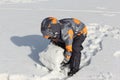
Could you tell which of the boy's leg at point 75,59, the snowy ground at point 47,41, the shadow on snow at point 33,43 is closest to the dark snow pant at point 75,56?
the boy's leg at point 75,59

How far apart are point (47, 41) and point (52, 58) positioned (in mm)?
1359

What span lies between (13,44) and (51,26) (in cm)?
169

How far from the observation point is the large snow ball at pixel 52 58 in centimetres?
547

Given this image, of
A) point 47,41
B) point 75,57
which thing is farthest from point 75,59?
point 47,41

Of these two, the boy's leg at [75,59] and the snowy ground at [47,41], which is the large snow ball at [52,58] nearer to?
the snowy ground at [47,41]

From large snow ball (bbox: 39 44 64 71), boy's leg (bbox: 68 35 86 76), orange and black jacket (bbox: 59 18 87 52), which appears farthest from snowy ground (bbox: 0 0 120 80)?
orange and black jacket (bbox: 59 18 87 52)

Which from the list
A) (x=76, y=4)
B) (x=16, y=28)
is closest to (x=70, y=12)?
(x=76, y=4)

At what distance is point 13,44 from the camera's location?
6852 millimetres

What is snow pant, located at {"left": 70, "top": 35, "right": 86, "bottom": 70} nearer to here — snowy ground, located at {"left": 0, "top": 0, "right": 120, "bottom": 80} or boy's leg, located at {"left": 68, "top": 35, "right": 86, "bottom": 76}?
boy's leg, located at {"left": 68, "top": 35, "right": 86, "bottom": 76}

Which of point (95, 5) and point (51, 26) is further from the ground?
point (51, 26)

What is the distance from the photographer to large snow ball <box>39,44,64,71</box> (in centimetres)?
547

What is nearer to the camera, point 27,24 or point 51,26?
point 51,26

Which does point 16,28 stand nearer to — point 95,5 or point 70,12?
point 70,12

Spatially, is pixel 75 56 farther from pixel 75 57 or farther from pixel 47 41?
pixel 47 41
